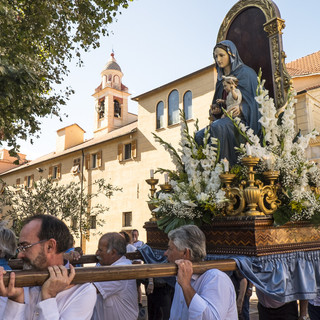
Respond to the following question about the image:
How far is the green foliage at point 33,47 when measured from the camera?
6.14m

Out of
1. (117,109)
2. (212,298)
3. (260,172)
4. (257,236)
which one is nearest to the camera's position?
(212,298)

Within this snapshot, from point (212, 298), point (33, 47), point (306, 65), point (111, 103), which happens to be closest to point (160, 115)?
point (306, 65)

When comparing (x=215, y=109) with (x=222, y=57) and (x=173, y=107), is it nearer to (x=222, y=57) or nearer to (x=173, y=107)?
(x=222, y=57)

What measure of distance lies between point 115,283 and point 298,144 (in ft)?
8.33

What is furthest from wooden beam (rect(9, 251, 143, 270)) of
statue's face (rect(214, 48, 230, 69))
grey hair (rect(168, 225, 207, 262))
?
statue's face (rect(214, 48, 230, 69))

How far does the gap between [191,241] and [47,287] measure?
1182mm

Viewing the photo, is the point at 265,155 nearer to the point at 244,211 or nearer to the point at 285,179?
the point at 285,179

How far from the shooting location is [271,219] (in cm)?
335

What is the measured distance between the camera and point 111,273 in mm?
2119

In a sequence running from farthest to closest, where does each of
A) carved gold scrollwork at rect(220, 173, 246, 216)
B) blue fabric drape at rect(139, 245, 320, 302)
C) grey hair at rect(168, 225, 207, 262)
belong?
carved gold scrollwork at rect(220, 173, 246, 216), blue fabric drape at rect(139, 245, 320, 302), grey hair at rect(168, 225, 207, 262)

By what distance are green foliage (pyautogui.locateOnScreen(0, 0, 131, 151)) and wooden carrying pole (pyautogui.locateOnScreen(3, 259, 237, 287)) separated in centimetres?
457

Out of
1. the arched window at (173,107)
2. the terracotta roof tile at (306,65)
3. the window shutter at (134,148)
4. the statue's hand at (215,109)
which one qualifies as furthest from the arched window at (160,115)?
the statue's hand at (215,109)

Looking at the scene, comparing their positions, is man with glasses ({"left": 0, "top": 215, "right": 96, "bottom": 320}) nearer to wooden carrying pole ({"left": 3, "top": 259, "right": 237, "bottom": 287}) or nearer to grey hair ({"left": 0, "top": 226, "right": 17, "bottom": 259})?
wooden carrying pole ({"left": 3, "top": 259, "right": 237, "bottom": 287})

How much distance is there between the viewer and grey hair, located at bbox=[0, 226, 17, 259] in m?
3.48
